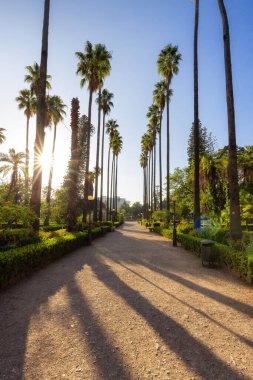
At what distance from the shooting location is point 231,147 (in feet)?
33.4

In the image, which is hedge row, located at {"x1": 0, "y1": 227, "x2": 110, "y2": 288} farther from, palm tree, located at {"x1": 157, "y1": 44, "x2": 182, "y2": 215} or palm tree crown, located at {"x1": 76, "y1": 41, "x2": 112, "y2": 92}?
palm tree, located at {"x1": 157, "y1": 44, "x2": 182, "y2": 215}

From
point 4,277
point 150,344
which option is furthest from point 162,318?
point 4,277

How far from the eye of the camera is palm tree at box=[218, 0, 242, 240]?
9.77 metres

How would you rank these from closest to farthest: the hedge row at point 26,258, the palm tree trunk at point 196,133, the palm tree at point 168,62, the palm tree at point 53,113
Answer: the hedge row at point 26,258, the palm tree trunk at point 196,133, the palm tree at point 168,62, the palm tree at point 53,113

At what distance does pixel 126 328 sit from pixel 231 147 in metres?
8.98

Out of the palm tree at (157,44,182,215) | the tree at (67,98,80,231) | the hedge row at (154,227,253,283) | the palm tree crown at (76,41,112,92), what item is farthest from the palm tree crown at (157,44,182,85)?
the hedge row at (154,227,253,283)

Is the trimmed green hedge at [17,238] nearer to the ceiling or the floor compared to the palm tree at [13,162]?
nearer to the floor

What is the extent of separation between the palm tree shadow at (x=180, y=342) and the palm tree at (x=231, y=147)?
6.08 meters

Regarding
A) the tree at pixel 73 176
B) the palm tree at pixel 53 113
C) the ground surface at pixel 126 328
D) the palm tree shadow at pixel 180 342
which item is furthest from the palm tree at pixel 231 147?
the palm tree at pixel 53 113

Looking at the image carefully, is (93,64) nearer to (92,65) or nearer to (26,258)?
(92,65)

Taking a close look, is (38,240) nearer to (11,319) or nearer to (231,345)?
(11,319)

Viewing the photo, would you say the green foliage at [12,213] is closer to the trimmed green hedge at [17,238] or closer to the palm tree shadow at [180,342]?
the trimmed green hedge at [17,238]

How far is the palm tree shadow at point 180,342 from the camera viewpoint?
2863mm

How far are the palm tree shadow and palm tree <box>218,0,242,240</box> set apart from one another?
6082mm
